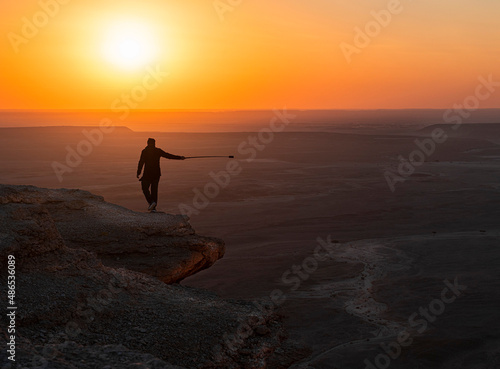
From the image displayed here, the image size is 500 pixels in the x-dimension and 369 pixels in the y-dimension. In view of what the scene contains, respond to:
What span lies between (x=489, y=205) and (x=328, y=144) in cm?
3546

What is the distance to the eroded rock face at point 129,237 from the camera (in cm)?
891

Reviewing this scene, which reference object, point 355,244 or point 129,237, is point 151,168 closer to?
point 129,237

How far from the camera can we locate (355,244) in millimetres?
14820

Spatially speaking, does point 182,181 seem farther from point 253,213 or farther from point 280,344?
point 280,344

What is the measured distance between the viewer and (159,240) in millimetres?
9445

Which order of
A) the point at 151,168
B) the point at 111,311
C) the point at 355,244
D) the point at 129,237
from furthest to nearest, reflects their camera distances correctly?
the point at 355,244
the point at 151,168
the point at 129,237
the point at 111,311

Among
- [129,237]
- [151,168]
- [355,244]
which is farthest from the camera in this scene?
[355,244]

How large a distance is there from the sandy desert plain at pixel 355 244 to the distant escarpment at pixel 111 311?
1.25 m

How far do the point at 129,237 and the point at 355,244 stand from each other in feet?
24.0

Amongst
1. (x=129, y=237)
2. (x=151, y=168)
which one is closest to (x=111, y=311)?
(x=129, y=237)

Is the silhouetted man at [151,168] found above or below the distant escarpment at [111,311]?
above

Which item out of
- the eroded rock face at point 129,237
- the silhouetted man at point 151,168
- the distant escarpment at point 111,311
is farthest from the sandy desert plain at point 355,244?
the silhouetted man at point 151,168

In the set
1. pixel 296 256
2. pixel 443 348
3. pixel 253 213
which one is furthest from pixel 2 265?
pixel 253 213

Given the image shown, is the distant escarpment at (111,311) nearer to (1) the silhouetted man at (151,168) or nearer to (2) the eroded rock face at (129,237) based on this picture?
(2) the eroded rock face at (129,237)
